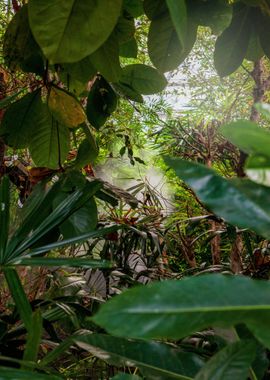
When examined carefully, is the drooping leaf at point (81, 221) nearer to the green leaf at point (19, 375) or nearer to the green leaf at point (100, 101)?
the green leaf at point (100, 101)

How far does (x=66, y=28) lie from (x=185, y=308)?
13.8 inches

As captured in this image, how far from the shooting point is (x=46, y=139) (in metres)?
0.79

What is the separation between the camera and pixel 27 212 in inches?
30.7

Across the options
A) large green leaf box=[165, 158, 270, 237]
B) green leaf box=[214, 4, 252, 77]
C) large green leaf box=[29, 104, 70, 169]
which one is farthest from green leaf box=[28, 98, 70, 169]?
large green leaf box=[165, 158, 270, 237]

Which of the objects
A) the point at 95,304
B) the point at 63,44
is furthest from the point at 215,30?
the point at 95,304

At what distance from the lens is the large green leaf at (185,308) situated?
15cm

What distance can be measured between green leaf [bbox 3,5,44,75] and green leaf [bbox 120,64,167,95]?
6.4 inches

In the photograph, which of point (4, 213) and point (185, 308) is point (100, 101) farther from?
point (185, 308)

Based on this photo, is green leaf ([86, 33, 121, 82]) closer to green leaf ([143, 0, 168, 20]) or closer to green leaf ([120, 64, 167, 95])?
green leaf ([143, 0, 168, 20])

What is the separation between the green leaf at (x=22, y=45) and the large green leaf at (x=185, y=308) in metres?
0.59

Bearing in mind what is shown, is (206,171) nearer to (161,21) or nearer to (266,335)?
(266,335)

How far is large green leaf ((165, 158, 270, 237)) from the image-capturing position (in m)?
0.20

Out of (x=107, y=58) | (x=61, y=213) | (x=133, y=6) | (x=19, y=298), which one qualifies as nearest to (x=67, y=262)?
(x=19, y=298)

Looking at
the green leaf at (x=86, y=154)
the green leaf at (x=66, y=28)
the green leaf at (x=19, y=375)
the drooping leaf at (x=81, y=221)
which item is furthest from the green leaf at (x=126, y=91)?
the green leaf at (x=19, y=375)
